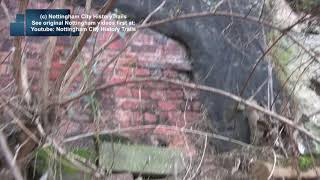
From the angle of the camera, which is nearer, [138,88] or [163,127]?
[163,127]

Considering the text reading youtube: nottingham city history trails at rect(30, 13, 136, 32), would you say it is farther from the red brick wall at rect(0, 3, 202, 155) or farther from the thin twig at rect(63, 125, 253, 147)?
the thin twig at rect(63, 125, 253, 147)

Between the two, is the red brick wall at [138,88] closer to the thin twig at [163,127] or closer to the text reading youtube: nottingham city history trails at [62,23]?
the thin twig at [163,127]

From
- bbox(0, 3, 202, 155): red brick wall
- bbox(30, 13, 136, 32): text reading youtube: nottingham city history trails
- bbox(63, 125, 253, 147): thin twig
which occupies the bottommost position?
A: bbox(63, 125, 253, 147): thin twig

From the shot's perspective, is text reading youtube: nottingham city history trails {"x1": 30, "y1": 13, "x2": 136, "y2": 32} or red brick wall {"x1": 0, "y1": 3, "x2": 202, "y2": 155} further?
red brick wall {"x1": 0, "y1": 3, "x2": 202, "y2": 155}

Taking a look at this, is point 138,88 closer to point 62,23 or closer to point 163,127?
point 163,127

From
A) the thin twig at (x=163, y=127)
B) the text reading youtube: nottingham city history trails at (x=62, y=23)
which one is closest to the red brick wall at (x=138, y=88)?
the thin twig at (x=163, y=127)

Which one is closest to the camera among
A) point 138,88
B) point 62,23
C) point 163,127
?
point 62,23

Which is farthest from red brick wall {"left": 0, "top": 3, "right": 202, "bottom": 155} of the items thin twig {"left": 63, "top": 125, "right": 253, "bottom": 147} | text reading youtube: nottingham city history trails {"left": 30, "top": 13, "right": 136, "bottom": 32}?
text reading youtube: nottingham city history trails {"left": 30, "top": 13, "right": 136, "bottom": 32}

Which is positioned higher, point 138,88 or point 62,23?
point 62,23

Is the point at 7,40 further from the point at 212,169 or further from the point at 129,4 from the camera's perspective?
the point at 212,169

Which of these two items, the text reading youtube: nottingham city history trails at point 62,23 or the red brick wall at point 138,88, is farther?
the red brick wall at point 138,88

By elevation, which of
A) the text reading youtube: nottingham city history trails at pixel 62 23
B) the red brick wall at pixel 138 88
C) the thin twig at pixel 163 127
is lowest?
the thin twig at pixel 163 127

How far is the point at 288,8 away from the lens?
353 cm

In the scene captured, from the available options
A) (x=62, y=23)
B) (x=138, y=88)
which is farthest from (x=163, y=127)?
(x=62, y=23)
